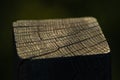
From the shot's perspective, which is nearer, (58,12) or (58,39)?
(58,39)

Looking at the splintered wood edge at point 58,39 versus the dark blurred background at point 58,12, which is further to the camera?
the dark blurred background at point 58,12

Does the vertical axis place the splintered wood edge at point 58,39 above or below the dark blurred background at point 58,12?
above

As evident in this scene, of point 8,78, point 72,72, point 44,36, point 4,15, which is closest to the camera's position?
point 72,72

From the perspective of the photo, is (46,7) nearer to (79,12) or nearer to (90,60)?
(79,12)

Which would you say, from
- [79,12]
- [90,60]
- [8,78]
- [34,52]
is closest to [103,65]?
[90,60]

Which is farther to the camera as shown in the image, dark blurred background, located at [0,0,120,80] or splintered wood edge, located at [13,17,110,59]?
dark blurred background, located at [0,0,120,80]
